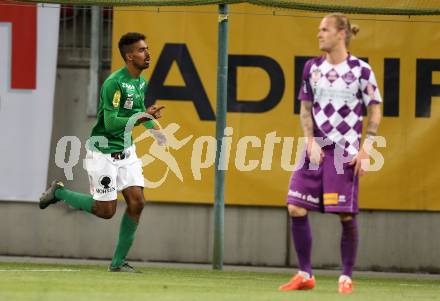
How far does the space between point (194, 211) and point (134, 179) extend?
2.69 m

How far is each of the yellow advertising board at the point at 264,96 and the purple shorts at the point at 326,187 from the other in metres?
4.26

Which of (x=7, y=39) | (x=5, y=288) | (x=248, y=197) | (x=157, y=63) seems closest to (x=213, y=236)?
(x=248, y=197)

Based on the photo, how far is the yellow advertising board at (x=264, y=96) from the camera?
45.2 feet

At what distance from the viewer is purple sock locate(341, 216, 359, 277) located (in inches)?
377

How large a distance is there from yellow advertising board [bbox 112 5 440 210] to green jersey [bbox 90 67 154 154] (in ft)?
7.30

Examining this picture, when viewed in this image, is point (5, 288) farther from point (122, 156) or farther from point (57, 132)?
point (57, 132)

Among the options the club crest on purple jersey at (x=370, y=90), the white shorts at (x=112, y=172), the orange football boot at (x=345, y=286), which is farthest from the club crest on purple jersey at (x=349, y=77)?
the white shorts at (x=112, y=172)

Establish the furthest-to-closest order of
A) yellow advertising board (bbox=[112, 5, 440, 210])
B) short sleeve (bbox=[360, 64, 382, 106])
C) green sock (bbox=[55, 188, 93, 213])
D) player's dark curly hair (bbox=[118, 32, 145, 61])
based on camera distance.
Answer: yellow advertising board (bbox=[112, 5, 440, 210]) < green sock (bbox=[55, 188, 93, 213]) < player's dark curly hair (bbox=[118, 32, 145, 61]) < short sleeve (bbox=[360, 64, 382, 106])

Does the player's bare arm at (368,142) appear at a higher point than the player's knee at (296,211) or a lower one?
higher

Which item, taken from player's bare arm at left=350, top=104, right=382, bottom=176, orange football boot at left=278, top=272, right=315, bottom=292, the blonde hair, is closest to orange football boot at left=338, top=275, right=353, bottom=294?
orange football boot at left=278, top=272, right=315, bottom=292

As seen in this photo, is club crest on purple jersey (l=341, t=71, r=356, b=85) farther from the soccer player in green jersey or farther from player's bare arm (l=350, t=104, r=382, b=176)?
the soccer player in green jersey

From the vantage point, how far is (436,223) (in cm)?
1405

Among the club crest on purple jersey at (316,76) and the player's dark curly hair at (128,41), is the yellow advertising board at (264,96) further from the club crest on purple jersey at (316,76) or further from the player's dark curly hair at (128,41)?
the club crest on purple jersey at (316,76)

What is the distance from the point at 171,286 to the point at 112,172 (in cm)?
191
